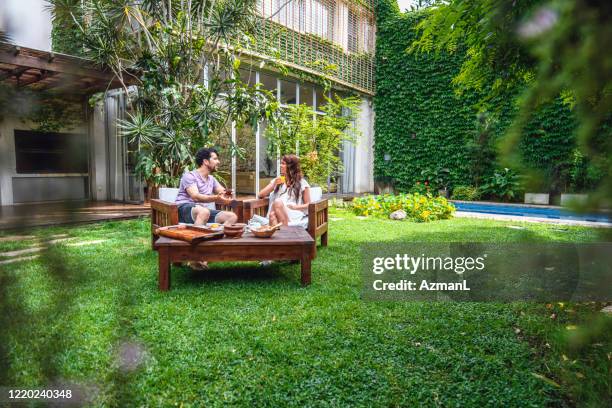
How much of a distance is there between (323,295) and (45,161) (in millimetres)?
2635

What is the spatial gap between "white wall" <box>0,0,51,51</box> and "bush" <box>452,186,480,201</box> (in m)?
11.9

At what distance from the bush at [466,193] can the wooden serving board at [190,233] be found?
9808mm

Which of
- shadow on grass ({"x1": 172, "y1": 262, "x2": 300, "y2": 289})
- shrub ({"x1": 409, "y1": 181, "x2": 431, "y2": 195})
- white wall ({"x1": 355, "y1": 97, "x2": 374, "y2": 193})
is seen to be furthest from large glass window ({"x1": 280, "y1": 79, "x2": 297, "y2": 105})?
shadow on grass ({"x1": 172, "y1": 262, "x2": 300, "y2": 289})

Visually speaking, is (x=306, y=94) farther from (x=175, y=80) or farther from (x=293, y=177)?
(x=293, y=177)

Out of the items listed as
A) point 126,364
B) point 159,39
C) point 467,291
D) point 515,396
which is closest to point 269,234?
point 467,291

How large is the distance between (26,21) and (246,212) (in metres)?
3.91

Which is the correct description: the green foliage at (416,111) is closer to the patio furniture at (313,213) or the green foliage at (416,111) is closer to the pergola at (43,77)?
the patio furniture at (313,213)

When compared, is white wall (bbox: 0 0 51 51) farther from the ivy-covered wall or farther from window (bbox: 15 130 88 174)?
the ivy-covered wall

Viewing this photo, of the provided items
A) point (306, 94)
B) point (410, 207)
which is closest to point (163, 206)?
point (410, 207)

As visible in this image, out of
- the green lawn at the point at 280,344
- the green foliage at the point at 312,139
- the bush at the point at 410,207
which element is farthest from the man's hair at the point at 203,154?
the bush at the point at 410,207

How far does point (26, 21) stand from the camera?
23.3 inches

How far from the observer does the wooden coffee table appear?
3.09m

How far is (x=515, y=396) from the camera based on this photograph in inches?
69.5

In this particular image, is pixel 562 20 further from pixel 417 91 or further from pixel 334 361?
pixel 417 91
